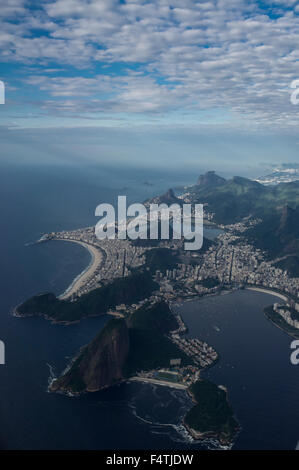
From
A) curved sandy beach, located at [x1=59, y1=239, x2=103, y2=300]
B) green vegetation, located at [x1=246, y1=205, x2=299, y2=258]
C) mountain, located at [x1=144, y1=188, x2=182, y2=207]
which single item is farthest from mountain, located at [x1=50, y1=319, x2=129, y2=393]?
mountain, located at [x1=144, y1=188, x2=182, y2=207]

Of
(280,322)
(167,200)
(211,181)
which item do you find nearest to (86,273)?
(280,322)

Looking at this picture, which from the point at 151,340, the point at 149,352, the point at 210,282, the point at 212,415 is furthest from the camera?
the point at 210,282

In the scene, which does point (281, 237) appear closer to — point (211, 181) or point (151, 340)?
point (151, 340)

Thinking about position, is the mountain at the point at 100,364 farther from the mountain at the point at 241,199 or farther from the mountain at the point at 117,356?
the mountain at the point at 241,199

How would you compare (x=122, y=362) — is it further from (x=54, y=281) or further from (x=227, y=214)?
(x=227, y=214)

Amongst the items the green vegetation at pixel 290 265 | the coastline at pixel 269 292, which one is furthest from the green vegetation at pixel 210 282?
the green vegetation at pixel 290 265

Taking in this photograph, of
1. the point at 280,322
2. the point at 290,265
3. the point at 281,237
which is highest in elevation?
the point at 281,237
